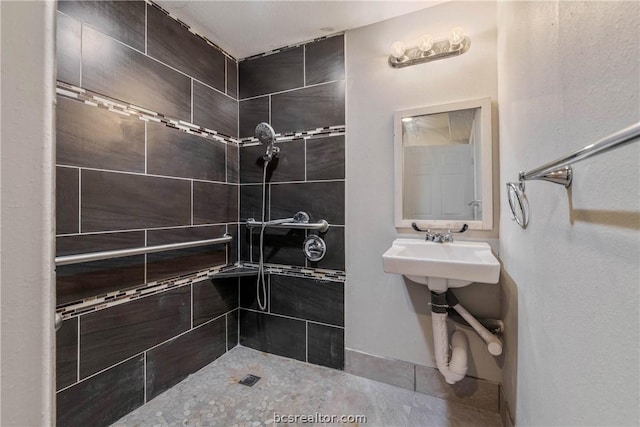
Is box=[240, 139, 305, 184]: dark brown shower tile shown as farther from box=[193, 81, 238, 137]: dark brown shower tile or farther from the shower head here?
box=[193, 81, 238, 137]: dark brown shower tile

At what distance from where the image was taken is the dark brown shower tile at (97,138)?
1157 mm

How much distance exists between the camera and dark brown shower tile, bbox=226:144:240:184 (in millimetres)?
2018

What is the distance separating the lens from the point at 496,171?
56.8 inches

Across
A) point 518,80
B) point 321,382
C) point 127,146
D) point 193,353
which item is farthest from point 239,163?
point 518,80

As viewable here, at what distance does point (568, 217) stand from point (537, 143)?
0.34m

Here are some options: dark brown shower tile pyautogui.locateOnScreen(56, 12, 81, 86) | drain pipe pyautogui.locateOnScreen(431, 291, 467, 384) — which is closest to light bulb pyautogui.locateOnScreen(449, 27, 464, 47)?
drain pipe pyautogui.locateOnScreen(431, 291, 467, 384)

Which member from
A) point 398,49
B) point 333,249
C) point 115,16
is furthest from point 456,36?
point 115,16

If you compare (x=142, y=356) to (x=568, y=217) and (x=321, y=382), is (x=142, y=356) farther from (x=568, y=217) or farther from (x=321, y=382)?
(x=568, y=217)

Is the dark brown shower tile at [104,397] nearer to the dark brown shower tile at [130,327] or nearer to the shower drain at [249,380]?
the dark brown shower tile at [130,327]

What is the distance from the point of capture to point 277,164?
1.95 meters

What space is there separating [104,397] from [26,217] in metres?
1.48

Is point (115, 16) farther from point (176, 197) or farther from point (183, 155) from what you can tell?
point (176, 197)

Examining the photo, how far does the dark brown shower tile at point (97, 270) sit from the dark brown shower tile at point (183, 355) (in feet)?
1.51

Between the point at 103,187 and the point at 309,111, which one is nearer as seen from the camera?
the point at 103,187
